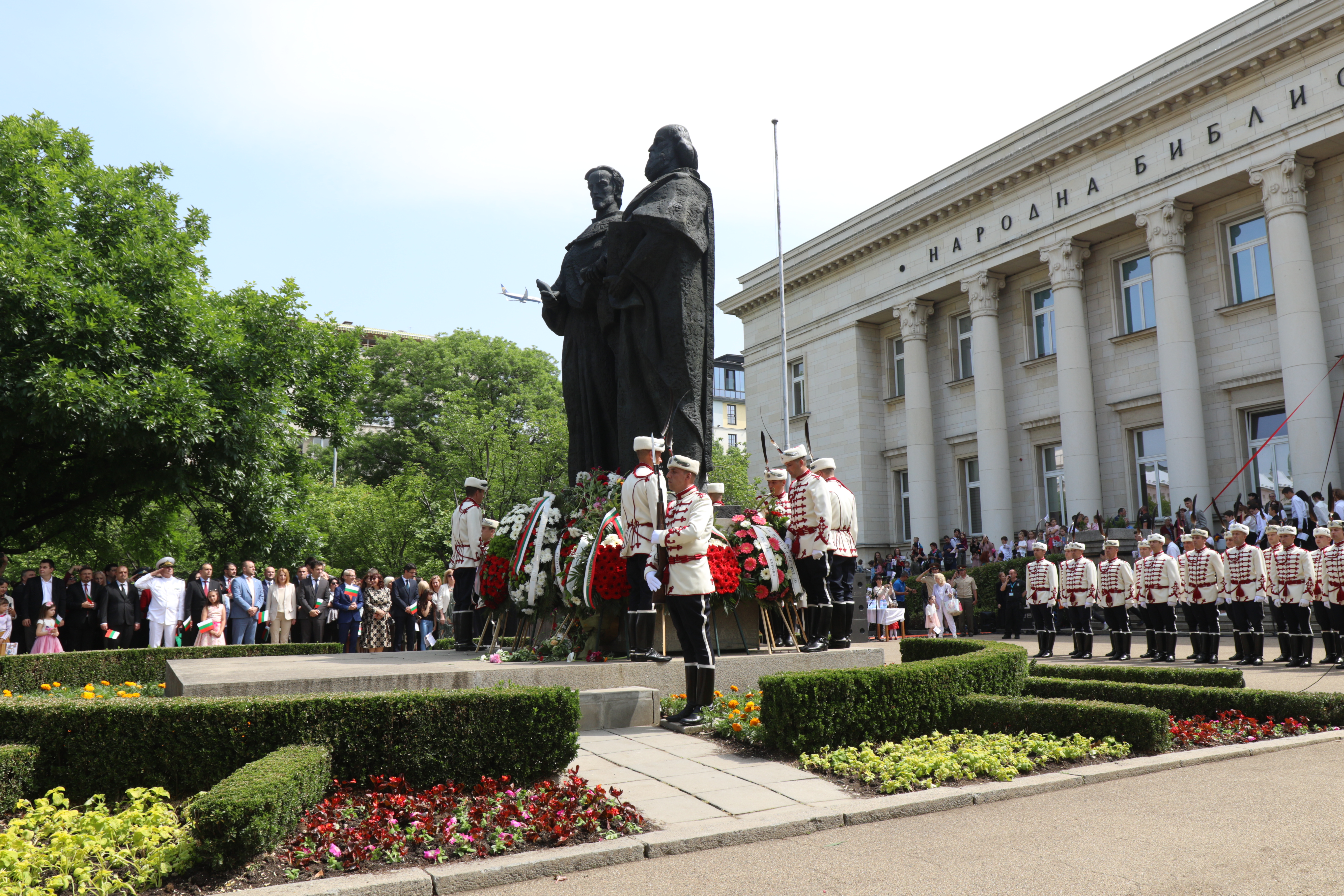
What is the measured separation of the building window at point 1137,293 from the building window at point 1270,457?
175 inches

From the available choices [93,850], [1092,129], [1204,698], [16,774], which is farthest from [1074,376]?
[93,850]

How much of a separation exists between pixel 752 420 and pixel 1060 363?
20072mm

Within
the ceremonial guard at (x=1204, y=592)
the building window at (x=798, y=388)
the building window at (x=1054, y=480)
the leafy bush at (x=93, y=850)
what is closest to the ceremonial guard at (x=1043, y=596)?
the ceremonial guard at (x=1204, y=592)

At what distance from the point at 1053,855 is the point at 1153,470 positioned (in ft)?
89.8

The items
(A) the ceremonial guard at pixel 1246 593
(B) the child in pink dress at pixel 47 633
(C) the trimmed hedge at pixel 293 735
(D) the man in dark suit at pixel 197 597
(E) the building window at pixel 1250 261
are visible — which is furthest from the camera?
(E) the building window at pixel 1250 261

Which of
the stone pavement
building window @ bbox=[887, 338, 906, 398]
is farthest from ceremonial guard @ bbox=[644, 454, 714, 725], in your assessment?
building window @ bbox=[887, 338, 906, 398]

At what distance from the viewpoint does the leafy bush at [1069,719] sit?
23.8 ft

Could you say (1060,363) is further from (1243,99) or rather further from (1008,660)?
(1008,660)

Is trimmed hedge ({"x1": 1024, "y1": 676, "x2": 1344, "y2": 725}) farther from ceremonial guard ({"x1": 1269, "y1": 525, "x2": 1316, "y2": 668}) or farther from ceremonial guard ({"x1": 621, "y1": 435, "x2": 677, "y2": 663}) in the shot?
ceremonial guard ({"x1": 1269, "y1": 525, "x2": 1316, "y2": 668})

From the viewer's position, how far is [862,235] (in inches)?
1485

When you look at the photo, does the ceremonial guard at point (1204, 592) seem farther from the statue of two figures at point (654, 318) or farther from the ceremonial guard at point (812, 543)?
the statue of two figures at point (654, 318)

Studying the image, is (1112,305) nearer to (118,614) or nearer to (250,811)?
(118,614)

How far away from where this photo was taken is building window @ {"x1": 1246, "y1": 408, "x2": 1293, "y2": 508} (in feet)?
82.9

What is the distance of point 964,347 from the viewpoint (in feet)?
119
